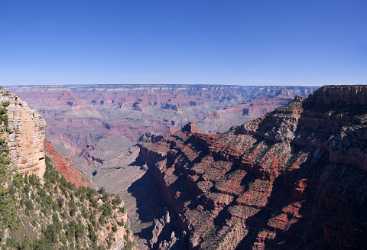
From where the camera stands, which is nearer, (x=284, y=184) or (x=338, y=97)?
(x=284, y=184)

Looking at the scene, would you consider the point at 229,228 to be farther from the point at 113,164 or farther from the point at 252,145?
the point at 113,164

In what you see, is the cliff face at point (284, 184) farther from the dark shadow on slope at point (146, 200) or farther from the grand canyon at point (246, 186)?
the dark shadow on slope at point (146, 200)

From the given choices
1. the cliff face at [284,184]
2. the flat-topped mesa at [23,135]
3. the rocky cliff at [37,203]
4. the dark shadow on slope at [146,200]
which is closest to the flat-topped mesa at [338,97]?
the cliff face at [284,184]

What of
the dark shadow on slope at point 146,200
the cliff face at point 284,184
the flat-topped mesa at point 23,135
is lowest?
→ the dark shadow on slope at point 146,200

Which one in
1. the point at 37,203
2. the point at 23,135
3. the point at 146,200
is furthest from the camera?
the point at 146,200

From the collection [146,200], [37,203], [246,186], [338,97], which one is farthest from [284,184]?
[37,203]

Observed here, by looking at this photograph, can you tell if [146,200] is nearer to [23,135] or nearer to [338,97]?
[338,97]

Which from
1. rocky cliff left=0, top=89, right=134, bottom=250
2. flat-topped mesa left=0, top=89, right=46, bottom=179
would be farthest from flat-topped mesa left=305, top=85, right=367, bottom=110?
flat-topped mesa left=0, top=89, right=46, bottom=179
